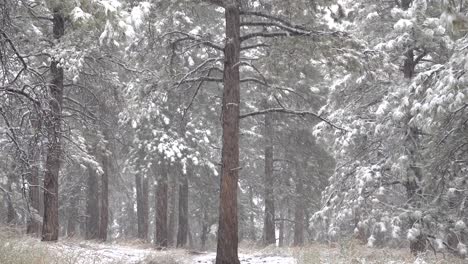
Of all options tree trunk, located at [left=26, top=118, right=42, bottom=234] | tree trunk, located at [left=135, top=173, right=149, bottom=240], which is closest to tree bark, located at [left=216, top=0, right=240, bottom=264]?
tree trunk, located at [left=26, top=118, right=42, bottom=234]

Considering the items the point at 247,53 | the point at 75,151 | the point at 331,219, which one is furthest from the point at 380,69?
the point at 247,53

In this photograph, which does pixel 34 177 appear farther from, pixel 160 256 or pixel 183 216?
pixel 183 216

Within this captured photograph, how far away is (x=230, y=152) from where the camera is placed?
33.7 feet

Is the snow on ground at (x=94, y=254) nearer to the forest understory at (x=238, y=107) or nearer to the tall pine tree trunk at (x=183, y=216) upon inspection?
the forest understory at (x=238, y=107)

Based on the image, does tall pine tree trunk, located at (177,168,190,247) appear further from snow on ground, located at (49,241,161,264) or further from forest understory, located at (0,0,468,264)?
snow on ground, located at (49,241,161,264)

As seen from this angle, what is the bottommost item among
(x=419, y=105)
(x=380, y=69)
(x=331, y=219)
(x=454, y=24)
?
(x=331, y=219)

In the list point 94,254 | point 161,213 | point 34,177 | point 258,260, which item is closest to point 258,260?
point 258,260

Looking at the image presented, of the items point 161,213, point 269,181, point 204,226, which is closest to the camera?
point 161,213

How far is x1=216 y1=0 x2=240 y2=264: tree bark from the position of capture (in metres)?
10.1

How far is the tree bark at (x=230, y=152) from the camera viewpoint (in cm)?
1009

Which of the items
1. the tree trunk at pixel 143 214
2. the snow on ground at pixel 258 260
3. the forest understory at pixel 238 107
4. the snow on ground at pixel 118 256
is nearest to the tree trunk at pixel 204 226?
the tree trunk at pixel 143 214

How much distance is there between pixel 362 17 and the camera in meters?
13.5

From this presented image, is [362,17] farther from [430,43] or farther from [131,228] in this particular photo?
Answer: [131,228]

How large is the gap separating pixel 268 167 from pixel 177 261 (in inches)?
362
